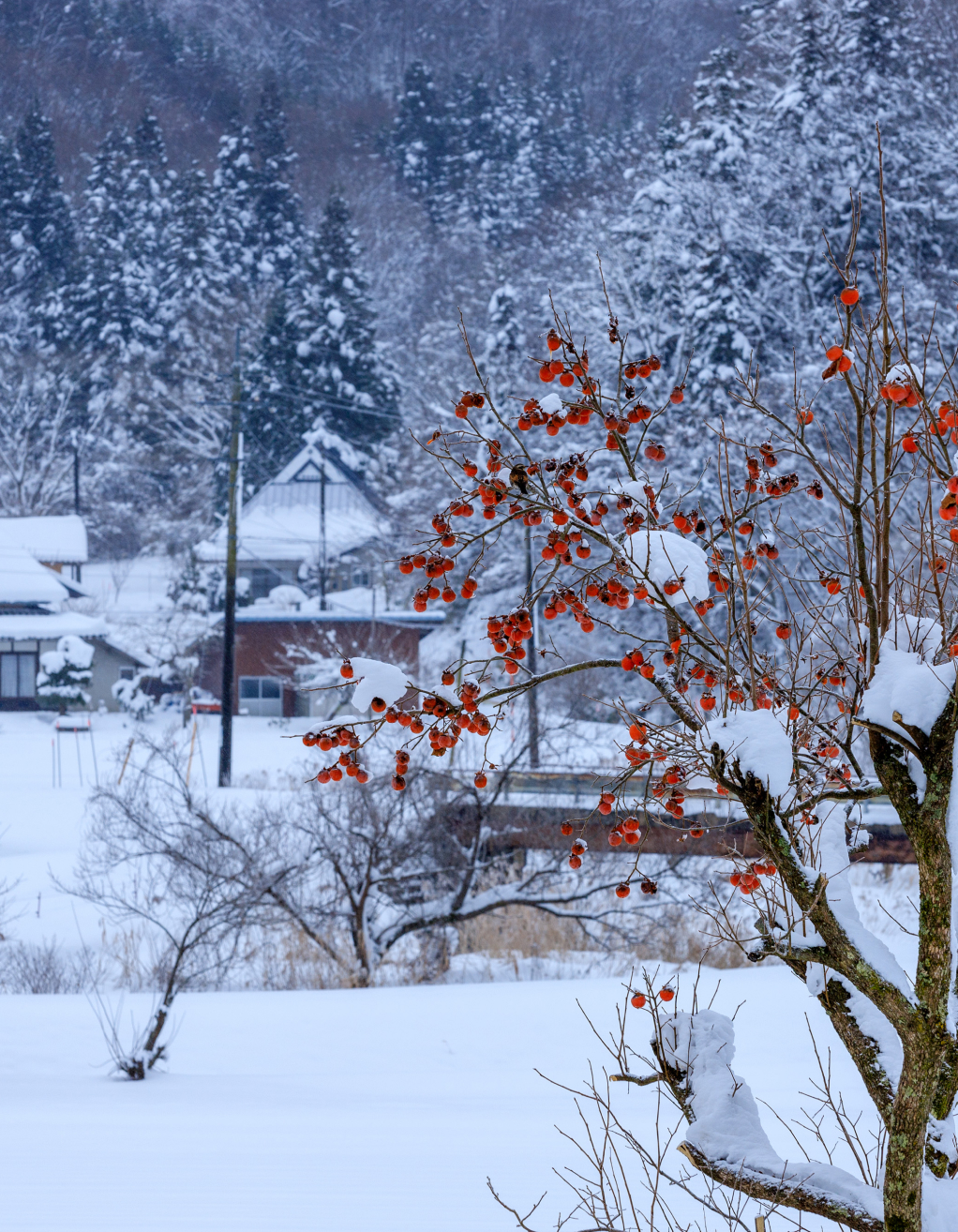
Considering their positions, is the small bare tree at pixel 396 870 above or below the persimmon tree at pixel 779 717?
below

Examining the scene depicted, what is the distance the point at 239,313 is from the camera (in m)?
40.5

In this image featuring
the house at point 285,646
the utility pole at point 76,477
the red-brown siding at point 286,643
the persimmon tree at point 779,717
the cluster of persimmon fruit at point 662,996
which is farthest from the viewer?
the utility pole at point 76,477

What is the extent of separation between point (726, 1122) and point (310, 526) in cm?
3140

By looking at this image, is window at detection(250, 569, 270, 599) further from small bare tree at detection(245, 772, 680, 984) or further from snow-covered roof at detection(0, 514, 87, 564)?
small bare tree at detection(245, 772, 680, 984)

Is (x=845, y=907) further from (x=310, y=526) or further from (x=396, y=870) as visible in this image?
(x=310, y=526)

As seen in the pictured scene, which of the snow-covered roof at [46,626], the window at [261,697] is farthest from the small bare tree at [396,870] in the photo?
the snow-covered roof at [46,626]

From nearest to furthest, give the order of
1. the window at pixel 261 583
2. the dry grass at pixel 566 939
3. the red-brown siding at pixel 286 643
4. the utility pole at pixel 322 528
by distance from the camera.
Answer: the dry grass at pixel 566 939 < the red-brown siding at pixel 286 643 < the utility pole at pixel 322 528 < the window at pixel 261 583

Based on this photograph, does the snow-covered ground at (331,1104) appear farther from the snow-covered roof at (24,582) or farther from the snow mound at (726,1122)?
the snow-covered roof at (24,582)

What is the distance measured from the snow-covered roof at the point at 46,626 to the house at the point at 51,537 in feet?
8.31

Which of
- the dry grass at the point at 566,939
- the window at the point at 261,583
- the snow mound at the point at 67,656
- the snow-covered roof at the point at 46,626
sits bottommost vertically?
the dry grass at the point at 566,939

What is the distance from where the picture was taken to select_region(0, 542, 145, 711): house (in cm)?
2962

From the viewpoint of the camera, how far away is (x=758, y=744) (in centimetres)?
202

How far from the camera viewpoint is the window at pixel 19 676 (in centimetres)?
2997

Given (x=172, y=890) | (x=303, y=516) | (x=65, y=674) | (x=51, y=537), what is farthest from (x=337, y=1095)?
(x=51, y=537)
